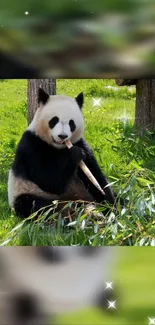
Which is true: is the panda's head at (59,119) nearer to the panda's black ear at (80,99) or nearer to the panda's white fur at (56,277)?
the panda's black ear at (80,99)

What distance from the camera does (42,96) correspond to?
4.33 feet

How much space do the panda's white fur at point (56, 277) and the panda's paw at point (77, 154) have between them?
32 cm

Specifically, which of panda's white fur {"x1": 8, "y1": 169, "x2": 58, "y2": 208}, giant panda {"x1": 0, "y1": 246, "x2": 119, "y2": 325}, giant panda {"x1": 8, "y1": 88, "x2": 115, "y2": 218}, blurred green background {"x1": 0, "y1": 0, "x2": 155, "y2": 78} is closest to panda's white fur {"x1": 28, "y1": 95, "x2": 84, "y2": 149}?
giant panda {"x1": 8, "y1": 88, "x2": 115, "y2": 218}

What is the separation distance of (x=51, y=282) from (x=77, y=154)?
43 cm

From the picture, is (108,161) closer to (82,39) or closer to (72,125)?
(72,125)

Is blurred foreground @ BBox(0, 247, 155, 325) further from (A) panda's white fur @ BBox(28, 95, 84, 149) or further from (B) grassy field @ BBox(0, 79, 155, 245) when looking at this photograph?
(A) panda's white fur @ BBox(28, 95, 84, 149)

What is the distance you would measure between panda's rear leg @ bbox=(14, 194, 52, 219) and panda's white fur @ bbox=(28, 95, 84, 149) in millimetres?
209

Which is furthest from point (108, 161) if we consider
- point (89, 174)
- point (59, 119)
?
point (59, 119)

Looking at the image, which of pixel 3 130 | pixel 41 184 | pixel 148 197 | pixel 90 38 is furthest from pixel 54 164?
pixel 90 38

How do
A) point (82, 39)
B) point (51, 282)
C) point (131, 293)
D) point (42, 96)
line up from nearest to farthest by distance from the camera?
point (82, 39)
point (131, 293)
point (51, 282)
point (42, 96)

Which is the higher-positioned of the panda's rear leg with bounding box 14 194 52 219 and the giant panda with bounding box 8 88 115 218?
the giant panda with bounding box 8 88 115 218

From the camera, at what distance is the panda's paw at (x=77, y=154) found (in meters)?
1.40

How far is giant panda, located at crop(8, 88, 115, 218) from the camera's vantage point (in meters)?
1.36

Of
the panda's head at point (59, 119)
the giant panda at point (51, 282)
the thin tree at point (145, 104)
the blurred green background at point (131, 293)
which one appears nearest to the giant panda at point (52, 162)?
the panda's head at point (59, 119)
